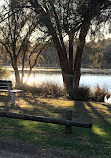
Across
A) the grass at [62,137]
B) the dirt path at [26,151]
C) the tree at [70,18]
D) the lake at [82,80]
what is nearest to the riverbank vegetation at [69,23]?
the tree at [70,18]

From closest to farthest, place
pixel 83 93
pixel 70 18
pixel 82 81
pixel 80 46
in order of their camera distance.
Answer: pixel 70 18
pixel 83 93
pixel 80 46
pixel 82 81

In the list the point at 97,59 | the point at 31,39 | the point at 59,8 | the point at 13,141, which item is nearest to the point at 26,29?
the point at 31,39

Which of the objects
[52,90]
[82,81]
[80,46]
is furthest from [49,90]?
[82,81]

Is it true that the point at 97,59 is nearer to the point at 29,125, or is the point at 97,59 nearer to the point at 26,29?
the point at 26,29

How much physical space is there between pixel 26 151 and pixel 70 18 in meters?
8.49

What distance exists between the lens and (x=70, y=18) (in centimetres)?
1243

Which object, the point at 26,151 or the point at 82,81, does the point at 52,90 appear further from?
the point at 82,81

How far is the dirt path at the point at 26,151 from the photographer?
5004 mm

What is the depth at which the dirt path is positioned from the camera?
500 cm

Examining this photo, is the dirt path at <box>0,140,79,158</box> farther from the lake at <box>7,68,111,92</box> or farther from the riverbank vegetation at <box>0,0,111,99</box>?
the lake at <box>7,68,111,92</box>

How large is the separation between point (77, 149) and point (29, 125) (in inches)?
92.9

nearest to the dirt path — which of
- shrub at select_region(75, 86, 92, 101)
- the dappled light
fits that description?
the dappled light

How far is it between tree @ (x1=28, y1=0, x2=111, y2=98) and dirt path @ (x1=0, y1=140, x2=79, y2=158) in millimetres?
7862

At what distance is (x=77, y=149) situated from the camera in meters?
5.48
